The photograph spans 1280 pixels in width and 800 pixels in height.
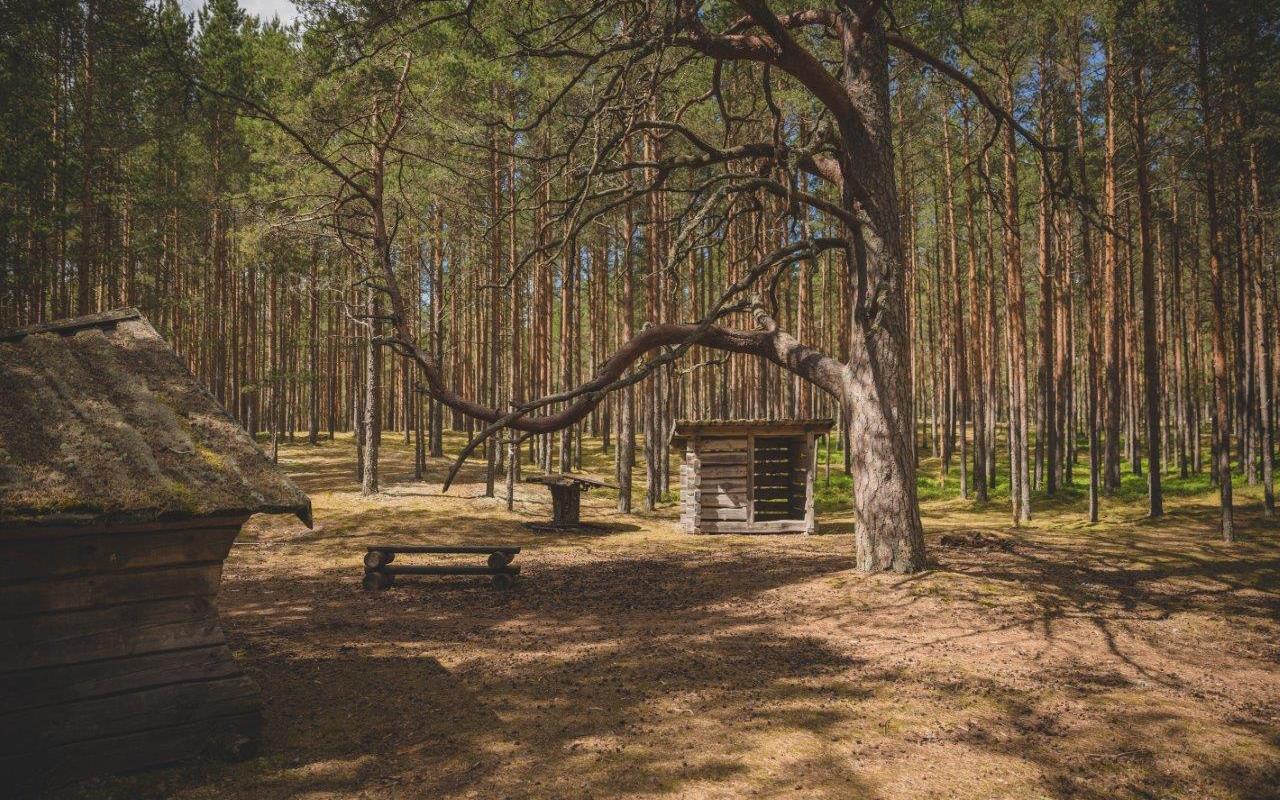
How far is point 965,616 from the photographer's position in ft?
26.3

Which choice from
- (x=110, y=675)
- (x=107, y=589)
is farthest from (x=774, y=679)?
(x=107, y=589)

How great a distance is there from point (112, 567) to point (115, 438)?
936mm

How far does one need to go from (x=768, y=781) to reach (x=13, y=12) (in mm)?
24121

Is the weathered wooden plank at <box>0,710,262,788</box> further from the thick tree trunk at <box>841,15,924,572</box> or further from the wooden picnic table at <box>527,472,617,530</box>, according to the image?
the wooden picnic table at <box>527,472,617,530</box>

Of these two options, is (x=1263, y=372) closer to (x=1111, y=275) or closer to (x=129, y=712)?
(x=1111, y=275)

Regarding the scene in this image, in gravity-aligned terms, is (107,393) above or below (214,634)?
above

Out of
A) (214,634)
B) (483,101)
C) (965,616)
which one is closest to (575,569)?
(965,616)

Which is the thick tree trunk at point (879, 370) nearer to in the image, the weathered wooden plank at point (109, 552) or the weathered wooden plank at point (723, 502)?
the weathered wooden plank at point (109, 552)

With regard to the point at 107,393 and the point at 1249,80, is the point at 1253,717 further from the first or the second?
the point at 1249,80

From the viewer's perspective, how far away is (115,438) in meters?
5.04

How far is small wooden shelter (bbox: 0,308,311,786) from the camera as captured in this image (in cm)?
448

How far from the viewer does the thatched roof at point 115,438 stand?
4.47 meters

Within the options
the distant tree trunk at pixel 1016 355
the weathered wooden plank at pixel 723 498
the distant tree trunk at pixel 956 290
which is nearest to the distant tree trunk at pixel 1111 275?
the distant tree trunk at pixel 1016 355

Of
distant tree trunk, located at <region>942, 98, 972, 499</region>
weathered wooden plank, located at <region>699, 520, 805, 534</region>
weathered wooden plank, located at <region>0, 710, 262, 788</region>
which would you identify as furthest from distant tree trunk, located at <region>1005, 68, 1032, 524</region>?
weathered wooden plank, located at <region>0, 710, 262, 788</region>
